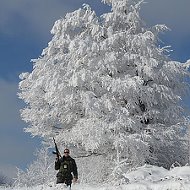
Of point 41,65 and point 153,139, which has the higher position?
point 41,65

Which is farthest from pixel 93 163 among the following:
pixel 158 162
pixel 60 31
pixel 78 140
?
pixel 60 31

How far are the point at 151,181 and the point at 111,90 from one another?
7529 mm

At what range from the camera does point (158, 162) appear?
26.6 metres

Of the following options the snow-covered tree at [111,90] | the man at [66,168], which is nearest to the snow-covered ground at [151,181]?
the man at [66,168]

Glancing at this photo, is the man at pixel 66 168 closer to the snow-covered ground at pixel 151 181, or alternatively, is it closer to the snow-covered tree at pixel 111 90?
the snow-covered ground at pixel 151 181

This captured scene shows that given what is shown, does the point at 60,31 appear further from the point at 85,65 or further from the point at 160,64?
the point at 160,64

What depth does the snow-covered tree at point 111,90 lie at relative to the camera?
2470 centimetres

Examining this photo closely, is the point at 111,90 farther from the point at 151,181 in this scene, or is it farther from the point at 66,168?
the point at 66,168

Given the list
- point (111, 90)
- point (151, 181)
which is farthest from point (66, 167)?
point (111, 90)

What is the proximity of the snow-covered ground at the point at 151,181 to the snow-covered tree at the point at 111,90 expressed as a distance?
3.30m

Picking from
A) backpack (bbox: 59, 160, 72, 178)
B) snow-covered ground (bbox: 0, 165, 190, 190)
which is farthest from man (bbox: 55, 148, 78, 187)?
snow-covered ground (bbox: 0, 165, 190, 190)

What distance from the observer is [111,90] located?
25.4m

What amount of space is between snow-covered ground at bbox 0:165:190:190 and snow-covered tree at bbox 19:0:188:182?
3.30 metres

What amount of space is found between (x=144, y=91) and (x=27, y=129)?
7.49 meters
